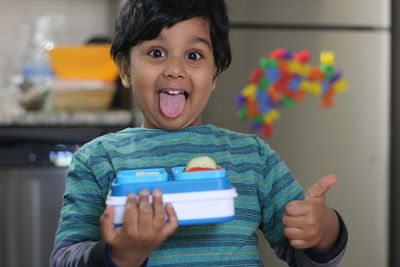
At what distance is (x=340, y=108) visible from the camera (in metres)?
2.25

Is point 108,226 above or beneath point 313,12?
beneath

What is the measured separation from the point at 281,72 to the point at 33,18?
4.14 feet

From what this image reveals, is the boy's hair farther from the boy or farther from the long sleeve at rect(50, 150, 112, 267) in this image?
the long sleeve at rect(50, 150, 112, 267)

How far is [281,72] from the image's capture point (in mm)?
2176

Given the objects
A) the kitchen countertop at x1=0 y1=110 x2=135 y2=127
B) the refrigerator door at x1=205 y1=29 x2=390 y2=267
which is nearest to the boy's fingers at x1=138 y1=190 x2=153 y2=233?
the refrigerator door at x1=205 y1=29 x2=390 y2=267

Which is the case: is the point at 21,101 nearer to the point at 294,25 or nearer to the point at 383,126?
the point at 294,25

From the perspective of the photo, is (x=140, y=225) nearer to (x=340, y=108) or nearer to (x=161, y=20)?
(x=161, y=20)

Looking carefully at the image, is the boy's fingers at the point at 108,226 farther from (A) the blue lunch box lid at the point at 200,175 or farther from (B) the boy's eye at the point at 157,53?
(B) the boy's eye at the point at 157,53

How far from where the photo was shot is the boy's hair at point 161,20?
0.95 meters

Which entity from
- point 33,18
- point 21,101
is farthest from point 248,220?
point 33,18

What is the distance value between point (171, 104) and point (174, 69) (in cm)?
6

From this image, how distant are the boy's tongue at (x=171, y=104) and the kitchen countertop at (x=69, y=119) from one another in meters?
1.41

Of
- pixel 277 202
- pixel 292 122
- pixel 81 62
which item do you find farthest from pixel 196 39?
pixel 81 62

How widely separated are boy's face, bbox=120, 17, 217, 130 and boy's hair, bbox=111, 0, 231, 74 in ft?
0.04
